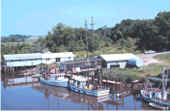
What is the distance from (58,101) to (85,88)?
4.01m

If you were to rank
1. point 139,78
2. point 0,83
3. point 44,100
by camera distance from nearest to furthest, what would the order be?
1. point 44,100
2. point 139,78
3. point 0,83

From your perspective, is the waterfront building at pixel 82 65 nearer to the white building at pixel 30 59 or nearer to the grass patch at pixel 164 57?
the white building at pixel 30 59

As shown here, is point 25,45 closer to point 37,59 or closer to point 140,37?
point 37,59

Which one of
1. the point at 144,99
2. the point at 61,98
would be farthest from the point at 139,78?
the point at 61,98

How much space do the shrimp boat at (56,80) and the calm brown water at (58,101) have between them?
88 cm

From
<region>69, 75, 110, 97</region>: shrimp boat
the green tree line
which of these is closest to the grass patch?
the green tree line

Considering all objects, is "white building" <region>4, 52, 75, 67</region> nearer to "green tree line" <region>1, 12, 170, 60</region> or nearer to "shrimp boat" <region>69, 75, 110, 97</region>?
"green tree line" <region>1, 12, 170, 60</region>

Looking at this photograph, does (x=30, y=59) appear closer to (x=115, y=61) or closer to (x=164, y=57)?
(x=115, y=61)

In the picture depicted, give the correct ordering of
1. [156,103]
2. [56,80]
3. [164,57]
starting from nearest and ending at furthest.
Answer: [156,103], [56,80], [164,57]

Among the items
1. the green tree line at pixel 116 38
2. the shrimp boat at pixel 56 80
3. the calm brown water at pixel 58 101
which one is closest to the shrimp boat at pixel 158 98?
the calm brown water at pixel 58 101

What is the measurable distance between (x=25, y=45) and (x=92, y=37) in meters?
18.7

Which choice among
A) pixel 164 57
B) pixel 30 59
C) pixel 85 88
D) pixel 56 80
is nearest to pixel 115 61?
pixel 56 80

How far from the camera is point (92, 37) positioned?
197 feet

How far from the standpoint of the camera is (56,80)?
3409 centimetres
